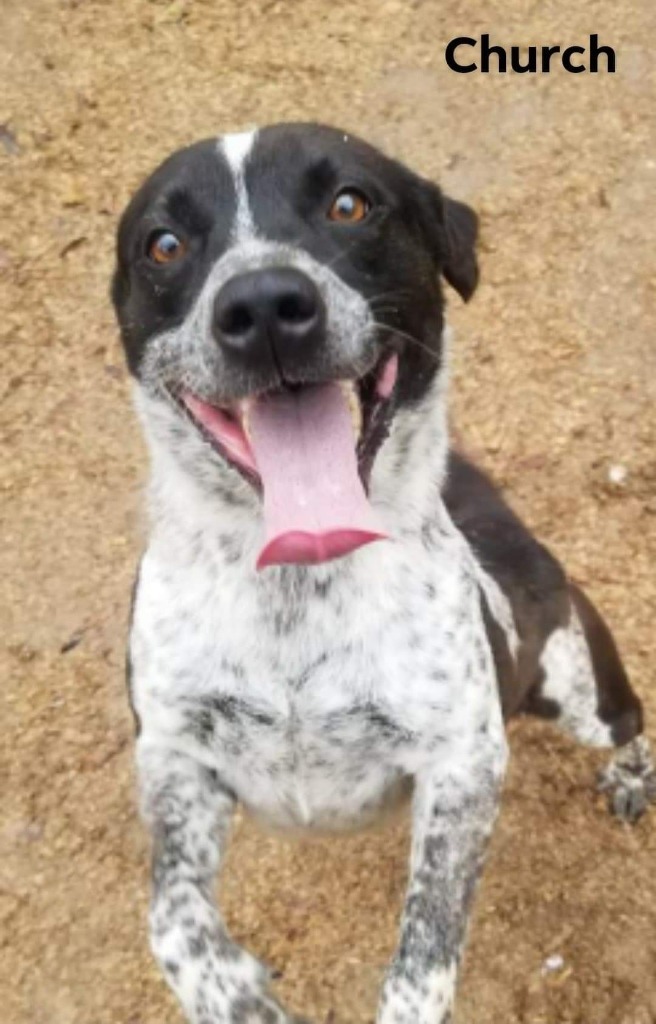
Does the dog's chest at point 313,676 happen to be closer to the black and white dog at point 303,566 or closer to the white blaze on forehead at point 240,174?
the black and white dog at point 303,566

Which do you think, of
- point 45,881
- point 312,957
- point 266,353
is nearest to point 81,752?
point 45,881

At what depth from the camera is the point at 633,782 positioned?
4.96m

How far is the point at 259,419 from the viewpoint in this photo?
3.21 m

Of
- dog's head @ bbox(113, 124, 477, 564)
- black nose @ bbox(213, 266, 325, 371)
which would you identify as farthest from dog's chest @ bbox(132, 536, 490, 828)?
black nose @ bbox(213, 266, 325, 371)

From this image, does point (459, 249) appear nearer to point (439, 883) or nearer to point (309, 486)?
point (309, 486)

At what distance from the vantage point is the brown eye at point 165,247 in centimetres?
339

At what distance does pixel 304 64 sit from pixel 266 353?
4.46 meters

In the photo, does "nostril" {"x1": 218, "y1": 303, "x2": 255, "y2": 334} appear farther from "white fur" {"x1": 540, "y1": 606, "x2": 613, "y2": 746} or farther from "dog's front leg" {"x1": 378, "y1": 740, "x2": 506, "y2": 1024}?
"white fur" {"x1": 540, "y1": 606, "x2": 613, "y2": 746}

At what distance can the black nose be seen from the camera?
2951mm

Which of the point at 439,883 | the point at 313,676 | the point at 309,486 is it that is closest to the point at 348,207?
the point at 309,486

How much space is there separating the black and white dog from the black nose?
0.13ft

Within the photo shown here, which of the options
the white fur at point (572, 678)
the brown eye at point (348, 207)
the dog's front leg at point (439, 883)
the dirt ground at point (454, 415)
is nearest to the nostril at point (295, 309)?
the brown eye at point (348, 207)

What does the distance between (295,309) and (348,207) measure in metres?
0.49

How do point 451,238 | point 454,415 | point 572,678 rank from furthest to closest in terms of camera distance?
point 454,415 → point 572,678 → point 451,238
